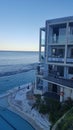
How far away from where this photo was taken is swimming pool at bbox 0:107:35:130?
74.2 feet

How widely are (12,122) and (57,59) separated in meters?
10.9

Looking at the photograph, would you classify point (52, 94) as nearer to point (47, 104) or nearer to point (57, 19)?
point (47, 104)

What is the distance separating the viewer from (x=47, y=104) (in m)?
24.9

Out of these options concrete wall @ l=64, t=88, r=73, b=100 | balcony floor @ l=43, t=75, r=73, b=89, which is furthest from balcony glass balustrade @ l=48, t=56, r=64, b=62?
concrete wall @ l=64, t=88, r=73, b=100

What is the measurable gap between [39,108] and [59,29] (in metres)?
12.1

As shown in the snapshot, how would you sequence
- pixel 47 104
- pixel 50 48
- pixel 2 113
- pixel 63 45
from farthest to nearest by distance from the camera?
pixel 50 48, pixel 63 45, pixel 2 113, pixel 47 104

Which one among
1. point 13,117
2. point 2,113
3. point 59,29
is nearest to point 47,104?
point 13,117

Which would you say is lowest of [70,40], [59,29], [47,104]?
[47,104]

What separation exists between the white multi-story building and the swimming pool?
5.68 m

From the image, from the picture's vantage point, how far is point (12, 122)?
78.7 feet

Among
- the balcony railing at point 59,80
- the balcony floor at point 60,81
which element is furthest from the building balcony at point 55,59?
the balcony floor at point 60,81

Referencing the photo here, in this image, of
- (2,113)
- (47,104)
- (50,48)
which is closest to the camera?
(47,104)

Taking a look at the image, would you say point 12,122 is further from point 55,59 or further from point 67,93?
point 55,59

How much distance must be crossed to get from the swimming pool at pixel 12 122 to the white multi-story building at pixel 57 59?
18.6 ft
